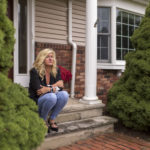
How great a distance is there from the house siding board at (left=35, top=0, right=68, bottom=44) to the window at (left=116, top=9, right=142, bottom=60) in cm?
164

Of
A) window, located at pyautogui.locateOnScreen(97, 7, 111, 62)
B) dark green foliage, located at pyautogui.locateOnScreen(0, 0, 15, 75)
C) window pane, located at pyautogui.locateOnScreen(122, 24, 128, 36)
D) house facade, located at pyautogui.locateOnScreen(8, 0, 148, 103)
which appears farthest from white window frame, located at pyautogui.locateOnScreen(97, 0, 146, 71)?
dark green foliage, located at pyautogui.locateOnScreen(0, 0, 15, 75)

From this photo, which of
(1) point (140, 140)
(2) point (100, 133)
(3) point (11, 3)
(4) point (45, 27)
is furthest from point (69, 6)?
(1) point (140, 140)

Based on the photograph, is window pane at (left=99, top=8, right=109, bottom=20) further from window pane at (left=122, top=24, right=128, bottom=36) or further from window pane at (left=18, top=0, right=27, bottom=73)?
window pane at (left=18, top=0, right=27, bottom=73)

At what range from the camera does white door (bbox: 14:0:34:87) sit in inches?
187

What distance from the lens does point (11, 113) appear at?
2.08 metres

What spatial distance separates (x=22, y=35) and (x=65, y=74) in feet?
4.28

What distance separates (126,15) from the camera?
20.5 ft

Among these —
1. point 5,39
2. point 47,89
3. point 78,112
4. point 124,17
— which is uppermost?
point 124,17

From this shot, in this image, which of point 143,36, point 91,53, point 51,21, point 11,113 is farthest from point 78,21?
point 11,113

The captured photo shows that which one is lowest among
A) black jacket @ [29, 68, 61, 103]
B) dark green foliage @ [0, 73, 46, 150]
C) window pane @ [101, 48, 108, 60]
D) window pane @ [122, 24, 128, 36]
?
dark green foliage @ [0, 73, 46, 150]

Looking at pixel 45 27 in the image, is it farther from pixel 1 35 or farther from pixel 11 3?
pixel 1 35

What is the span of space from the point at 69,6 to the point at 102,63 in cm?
171

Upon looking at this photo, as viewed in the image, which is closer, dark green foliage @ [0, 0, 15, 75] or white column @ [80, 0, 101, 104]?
dark green foliage @ [0, 0, 15, 75]

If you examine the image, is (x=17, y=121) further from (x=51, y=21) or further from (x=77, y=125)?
(x=51, y=21)
